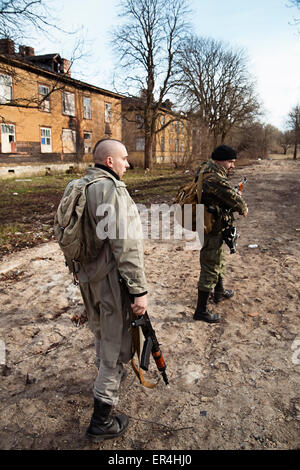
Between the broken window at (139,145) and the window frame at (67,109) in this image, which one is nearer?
the window frame at (67,109)

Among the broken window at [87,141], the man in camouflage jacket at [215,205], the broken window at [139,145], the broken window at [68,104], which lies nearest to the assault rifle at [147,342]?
the man in camouflage jacket at [215,205]

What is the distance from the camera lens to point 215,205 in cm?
348

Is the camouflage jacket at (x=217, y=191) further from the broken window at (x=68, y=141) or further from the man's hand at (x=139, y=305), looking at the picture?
the broken window at (x=68, y=141)

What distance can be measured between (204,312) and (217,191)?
1420mm

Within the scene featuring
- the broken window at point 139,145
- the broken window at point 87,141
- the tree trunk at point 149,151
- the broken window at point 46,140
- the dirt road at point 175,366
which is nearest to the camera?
the dirt road at point 175,366

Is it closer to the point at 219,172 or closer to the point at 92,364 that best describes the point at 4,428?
the point at 92,364

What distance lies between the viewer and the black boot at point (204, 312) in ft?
11.9

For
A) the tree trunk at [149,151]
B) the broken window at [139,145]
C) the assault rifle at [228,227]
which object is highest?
the broken window at [139,145]

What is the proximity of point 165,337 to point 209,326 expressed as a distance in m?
0.57

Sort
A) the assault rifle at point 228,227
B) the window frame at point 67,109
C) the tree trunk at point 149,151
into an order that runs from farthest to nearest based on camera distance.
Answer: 1. the tree trunk at point 149,151
2. the window frame at point 67,109
3. the assault rifle at point 228,227

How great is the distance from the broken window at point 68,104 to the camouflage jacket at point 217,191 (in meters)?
25.1

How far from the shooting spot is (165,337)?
335 cm

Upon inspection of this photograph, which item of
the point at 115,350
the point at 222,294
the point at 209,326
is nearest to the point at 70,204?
the point at 115,350

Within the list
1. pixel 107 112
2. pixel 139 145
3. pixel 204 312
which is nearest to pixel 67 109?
pixel 107 112
